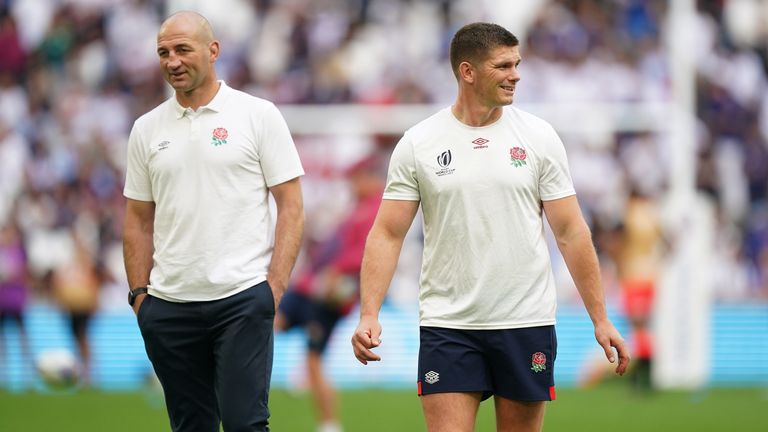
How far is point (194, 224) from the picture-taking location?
6977mm

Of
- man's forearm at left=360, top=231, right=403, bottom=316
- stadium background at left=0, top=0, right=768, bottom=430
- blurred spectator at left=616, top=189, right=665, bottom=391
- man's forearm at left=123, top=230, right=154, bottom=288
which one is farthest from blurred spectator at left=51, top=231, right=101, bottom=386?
man's forearm at left=360, top=231, right=403, bottom=316

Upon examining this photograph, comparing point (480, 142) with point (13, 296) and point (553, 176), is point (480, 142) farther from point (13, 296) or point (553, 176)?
point (13, 296)

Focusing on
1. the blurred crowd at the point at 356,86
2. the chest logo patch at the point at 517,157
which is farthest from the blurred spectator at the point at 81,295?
the chest logo patch at the point at 517,157

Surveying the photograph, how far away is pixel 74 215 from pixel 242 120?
1446 centimetres

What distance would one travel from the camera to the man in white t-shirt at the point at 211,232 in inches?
273

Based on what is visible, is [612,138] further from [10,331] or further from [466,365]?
[466,365]

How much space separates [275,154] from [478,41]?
3.82ft

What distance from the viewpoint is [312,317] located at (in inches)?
498

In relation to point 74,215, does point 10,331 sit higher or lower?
lower

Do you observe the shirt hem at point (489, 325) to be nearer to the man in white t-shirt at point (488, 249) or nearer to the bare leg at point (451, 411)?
the man in white t-shirt at point (488, 249)

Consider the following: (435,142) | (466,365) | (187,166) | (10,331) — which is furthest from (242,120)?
(10,331)

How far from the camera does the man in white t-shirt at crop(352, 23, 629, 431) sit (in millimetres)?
6621

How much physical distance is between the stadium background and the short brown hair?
10863 millimetres

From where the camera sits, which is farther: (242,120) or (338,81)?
(338,81)
